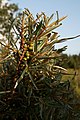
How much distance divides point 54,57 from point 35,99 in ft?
1.34

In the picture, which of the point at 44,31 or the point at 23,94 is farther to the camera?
the point at 44,31

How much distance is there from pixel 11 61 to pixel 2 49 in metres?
0.14

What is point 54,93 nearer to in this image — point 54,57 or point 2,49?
point 54,57

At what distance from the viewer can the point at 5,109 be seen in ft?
8.88

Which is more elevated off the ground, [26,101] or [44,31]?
[44,31]

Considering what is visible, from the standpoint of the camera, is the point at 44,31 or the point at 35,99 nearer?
the point at 35,99

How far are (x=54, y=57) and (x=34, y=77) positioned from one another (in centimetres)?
26

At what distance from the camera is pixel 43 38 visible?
2752 mm

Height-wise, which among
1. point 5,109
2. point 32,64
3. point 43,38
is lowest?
point 5,109

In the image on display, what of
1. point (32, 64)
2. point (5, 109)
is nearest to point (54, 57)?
point (32, 64)

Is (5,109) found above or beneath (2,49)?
beneath

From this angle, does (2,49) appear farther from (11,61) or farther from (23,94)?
(23,94)

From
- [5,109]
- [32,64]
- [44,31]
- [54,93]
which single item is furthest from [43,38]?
[5,109]

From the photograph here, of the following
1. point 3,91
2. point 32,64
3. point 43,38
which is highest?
point 43,38
